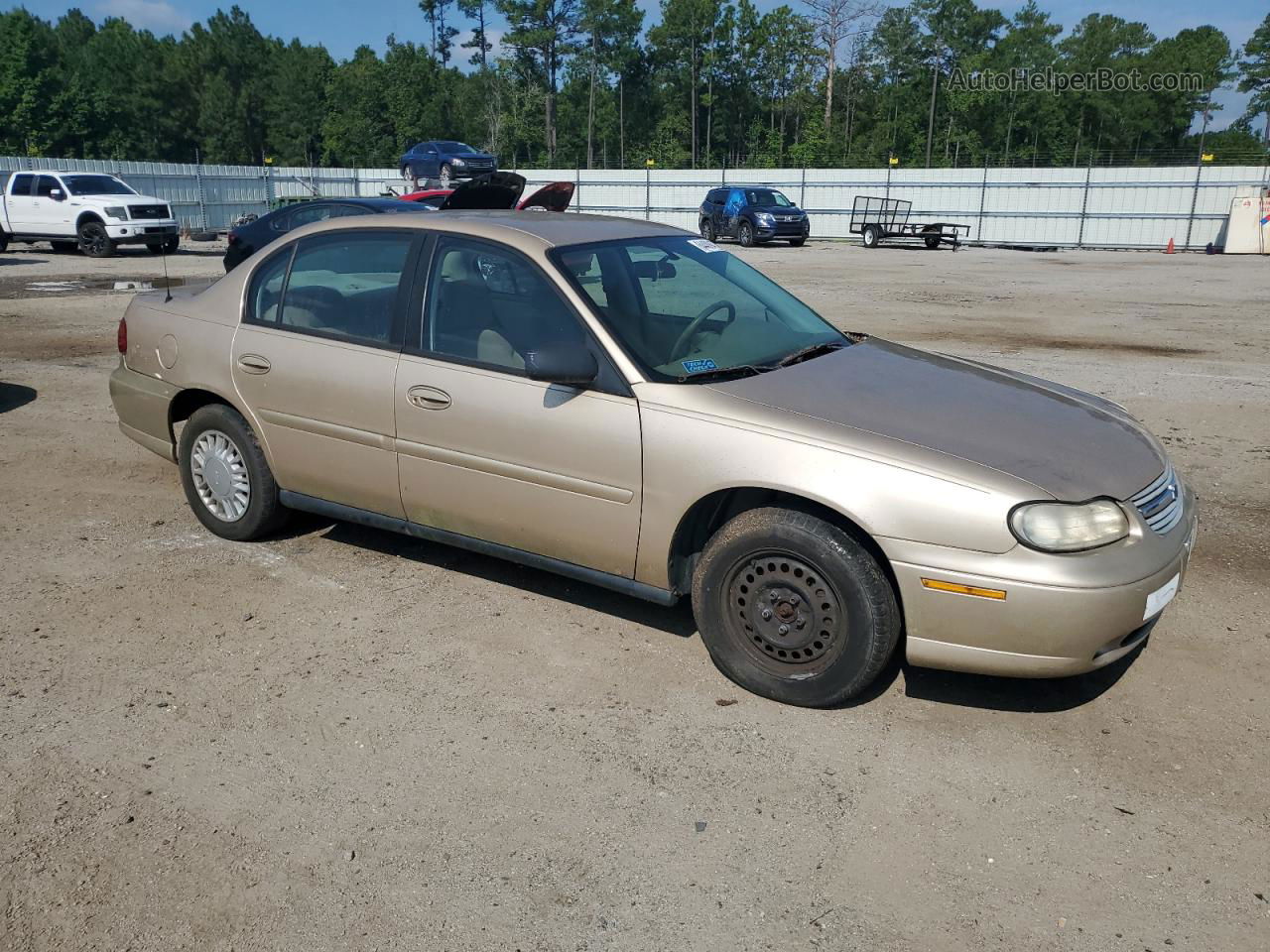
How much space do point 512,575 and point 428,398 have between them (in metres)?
1.06

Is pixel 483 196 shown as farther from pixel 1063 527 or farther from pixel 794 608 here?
pixel 1063 527

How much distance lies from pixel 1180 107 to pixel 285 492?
84003 millimetres

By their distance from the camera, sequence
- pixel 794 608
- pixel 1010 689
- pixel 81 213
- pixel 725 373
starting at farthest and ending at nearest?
pixel 81 213
pixel 725 373
pixel 1010 689
pixel 794 608

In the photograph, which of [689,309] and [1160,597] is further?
[689,309]

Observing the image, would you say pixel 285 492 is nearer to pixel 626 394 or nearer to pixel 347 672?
pixel 347 672

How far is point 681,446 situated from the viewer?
12.4 ft

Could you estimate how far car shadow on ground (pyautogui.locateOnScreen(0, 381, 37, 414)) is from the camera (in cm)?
835

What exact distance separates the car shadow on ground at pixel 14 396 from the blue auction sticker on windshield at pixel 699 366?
6.59m

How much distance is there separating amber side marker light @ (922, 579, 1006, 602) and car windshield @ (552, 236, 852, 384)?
116 cm

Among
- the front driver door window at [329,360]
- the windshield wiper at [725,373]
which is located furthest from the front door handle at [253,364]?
the windshield wiper at [725,373]

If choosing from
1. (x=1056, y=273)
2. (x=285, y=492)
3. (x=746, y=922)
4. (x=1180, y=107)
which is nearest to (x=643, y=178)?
(x=1056, y=273)

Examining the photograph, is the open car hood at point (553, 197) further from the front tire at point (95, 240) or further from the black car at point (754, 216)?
the black car at point (754, 216)

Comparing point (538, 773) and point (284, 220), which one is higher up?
point (284, 220)

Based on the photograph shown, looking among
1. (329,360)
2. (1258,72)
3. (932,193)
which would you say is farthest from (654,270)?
(1258,72)
